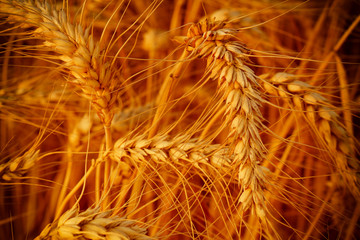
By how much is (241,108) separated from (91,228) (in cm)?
35

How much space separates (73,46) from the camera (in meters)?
0.61

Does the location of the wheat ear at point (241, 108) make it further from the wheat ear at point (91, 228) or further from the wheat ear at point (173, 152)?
the wheat ear at point (91, 228)

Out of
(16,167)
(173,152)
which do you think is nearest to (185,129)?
(173,152)

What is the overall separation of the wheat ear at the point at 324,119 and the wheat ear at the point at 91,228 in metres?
0.42

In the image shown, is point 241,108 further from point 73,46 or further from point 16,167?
point 16,167

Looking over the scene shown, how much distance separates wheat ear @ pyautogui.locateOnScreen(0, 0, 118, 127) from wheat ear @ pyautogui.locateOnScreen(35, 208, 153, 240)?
0.22 metres

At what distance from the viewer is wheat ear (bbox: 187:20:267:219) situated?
56cm

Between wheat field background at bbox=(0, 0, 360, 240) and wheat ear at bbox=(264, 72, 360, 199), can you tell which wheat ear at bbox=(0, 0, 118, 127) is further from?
wheat ear at bbox=(264, 72, 360, 199)

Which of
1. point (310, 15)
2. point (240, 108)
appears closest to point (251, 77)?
point (240, 108)

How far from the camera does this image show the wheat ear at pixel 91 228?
55 cm

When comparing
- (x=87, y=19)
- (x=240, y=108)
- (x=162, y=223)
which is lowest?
(x=162, y=223)

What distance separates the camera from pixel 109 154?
2.31ft

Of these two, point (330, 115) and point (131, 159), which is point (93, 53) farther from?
point (330, 115)

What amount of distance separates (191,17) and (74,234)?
2.55ft
